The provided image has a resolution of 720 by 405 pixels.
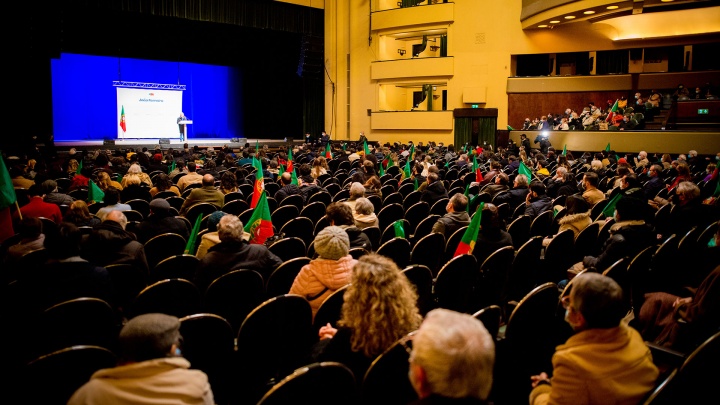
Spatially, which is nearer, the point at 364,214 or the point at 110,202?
the point at 110,202

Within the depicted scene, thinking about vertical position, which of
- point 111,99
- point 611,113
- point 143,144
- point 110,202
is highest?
point 111,99

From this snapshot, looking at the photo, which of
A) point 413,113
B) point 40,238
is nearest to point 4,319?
point 40,238

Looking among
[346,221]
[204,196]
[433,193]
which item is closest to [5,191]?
[204,196]

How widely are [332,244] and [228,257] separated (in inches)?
42.7

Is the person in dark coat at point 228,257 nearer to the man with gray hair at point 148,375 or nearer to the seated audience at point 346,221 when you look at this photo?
the seated audience at point 346,221

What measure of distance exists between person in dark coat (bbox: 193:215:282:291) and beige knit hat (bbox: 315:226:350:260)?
913 millimetres

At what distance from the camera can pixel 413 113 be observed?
79.0 ft

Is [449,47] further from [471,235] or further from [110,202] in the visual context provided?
[471,235]

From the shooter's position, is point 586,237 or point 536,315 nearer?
point 536,315

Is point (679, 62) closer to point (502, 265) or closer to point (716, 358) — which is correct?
point (502, 265)

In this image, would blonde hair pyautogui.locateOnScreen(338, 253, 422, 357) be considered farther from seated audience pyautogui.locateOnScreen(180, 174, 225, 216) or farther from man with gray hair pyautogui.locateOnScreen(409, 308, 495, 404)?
seated audience pyautogui.locateOnScreen(180, 174, 225, 216)

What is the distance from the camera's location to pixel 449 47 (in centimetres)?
2311

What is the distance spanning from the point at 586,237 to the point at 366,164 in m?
5.73

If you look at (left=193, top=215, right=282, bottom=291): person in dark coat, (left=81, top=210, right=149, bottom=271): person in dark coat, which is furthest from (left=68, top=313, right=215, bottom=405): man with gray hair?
(left=81, top=210, right=149, bottom=271): person in dark coat
